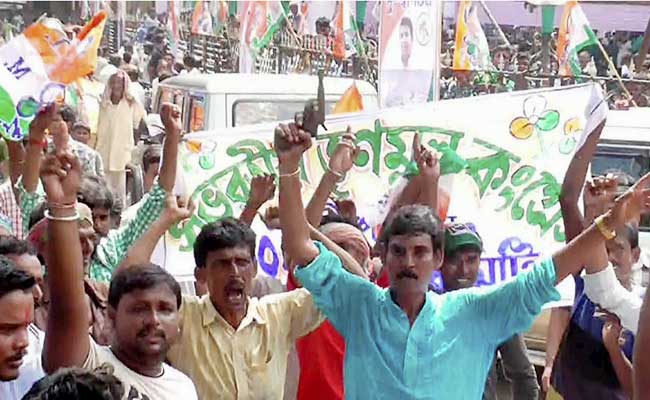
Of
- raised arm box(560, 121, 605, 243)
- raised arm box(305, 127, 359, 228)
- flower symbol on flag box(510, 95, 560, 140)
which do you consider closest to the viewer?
raised arm box(305, 127, 359, 228)

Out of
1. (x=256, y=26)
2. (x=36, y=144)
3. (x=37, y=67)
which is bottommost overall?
(x=36, y=144)

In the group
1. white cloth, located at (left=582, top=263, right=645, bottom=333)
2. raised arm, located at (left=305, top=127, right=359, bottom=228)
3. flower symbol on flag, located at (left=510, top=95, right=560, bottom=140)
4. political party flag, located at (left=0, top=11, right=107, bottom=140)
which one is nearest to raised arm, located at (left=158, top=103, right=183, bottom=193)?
raised arm, located at (left=305, top=127, right=359, bottom=228)

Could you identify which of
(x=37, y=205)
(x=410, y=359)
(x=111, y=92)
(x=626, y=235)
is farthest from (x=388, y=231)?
(x=111, y=92)

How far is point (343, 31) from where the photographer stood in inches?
607

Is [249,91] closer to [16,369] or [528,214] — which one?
[528,214]

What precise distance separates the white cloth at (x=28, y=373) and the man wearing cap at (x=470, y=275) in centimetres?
163

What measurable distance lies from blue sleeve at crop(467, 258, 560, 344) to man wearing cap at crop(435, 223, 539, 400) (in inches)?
34.6

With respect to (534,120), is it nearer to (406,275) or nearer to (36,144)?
(36,144)

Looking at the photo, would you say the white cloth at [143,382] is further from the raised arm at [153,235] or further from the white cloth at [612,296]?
the white cloth at [612,296]

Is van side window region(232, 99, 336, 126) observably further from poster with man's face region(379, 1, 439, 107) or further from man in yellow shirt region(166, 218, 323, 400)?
man in yellow shirt region(166, 218, 323, 400)

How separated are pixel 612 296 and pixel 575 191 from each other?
0.56 metres

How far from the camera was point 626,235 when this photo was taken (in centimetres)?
477

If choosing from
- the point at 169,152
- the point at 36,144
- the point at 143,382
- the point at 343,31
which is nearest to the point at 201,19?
the point at 343,31

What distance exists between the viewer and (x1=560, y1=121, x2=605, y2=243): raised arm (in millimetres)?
4691
